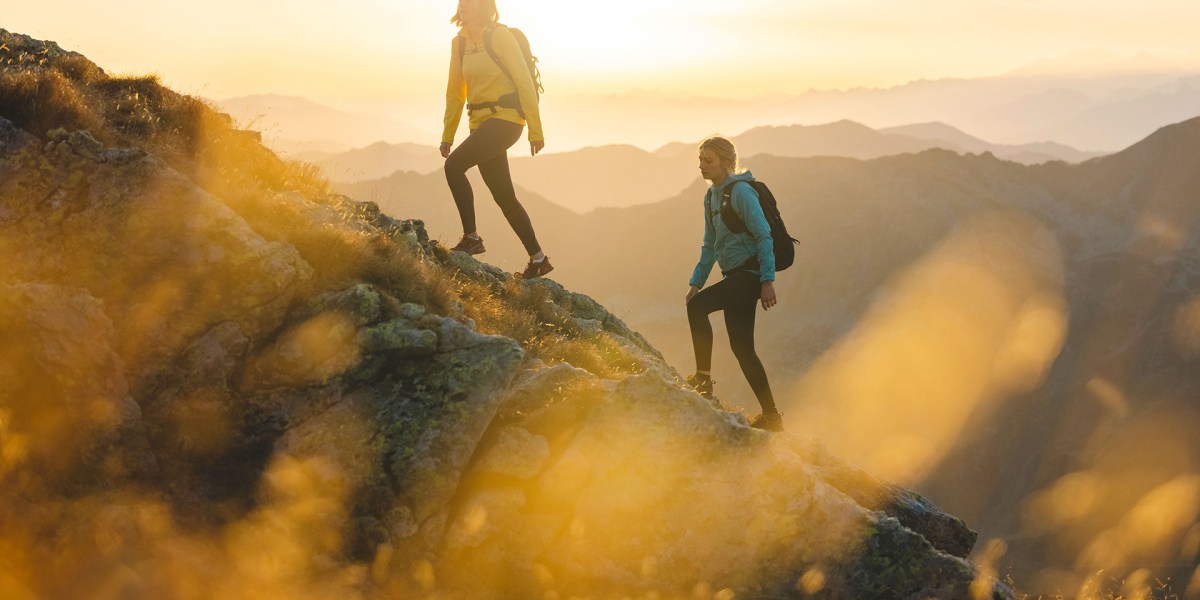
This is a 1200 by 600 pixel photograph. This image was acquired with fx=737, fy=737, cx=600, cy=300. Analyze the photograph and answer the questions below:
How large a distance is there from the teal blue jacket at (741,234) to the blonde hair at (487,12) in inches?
123

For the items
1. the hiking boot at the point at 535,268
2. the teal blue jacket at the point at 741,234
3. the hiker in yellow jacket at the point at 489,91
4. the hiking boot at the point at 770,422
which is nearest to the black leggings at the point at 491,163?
the hiker in yellow jacket at the point at 489,91

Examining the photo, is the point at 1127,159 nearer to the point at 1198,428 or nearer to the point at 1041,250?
the point at 1041,250

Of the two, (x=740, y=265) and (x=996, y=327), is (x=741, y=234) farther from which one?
(x=996, y=327)

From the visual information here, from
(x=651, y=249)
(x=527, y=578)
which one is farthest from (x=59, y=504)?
(x=651, y=249)

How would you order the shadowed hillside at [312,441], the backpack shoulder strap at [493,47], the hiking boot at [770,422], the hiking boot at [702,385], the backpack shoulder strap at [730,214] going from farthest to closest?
the backpack shoulder strap at [493,47], the hiking boot at [702,385], the hiking boot at [770,422], the backpack shoulder strap at [730,214], the shadowed hillside at [312,441]

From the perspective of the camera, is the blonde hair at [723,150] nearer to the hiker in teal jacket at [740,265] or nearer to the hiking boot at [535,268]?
the hiker in teal jacket at [740,265]

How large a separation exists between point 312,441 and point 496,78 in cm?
469

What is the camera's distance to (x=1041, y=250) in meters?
107

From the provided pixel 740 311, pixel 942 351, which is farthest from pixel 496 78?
pixel 942 351

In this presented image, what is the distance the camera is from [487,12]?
316 inches

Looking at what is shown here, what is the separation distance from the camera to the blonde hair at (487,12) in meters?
7.96

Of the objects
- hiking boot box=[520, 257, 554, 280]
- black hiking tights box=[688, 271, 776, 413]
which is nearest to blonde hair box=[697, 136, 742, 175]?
black hiking tights box=[688, 271, 776, 413]

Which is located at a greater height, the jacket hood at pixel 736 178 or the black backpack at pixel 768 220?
the jacket hood at pixel 736 178

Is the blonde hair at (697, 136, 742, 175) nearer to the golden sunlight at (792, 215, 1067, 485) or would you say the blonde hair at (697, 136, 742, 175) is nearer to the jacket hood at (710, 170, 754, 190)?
the jacket hood at (710, 170, 754, 190)
